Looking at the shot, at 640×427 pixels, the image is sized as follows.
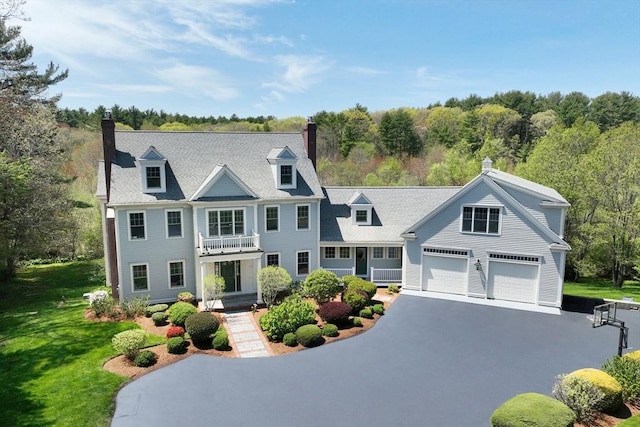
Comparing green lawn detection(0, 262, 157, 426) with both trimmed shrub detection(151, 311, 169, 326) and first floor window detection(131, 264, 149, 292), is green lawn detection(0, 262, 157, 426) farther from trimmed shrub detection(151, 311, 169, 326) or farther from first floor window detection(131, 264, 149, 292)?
first floor window detection(131, 264, 149, 292)

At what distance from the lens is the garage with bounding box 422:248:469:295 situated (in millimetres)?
23172

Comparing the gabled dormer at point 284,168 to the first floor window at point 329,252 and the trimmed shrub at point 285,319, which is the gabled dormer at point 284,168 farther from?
the trimmed shrub at point 285,319

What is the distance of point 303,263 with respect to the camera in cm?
2559

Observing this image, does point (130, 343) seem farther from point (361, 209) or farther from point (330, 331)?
point (361, 209)

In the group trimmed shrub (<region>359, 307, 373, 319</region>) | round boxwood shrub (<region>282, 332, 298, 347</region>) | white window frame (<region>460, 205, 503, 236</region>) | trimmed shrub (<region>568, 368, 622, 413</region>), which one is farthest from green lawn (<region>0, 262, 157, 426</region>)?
white window frame (<region>460, 205, 503, 236</region>)

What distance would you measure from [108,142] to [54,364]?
1164cm

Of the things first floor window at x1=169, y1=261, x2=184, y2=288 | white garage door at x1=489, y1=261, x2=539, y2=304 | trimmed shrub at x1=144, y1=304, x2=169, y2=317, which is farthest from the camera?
first floor window at x1=169, y1=261, x2=184, y2=288

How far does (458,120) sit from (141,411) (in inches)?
2721

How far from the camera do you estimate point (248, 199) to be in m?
23.3

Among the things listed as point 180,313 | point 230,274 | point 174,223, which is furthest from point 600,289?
point 174,223

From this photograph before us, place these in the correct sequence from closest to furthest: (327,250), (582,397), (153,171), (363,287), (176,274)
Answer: (582,397) → (363,287) → (153,171) → (176,274) → (327,250)

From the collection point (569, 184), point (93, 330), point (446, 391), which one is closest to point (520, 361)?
point (446, 391)

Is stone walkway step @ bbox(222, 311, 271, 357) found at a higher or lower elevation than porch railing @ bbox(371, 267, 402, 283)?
lower

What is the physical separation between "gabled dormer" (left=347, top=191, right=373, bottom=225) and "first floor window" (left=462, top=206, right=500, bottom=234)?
615 cm
